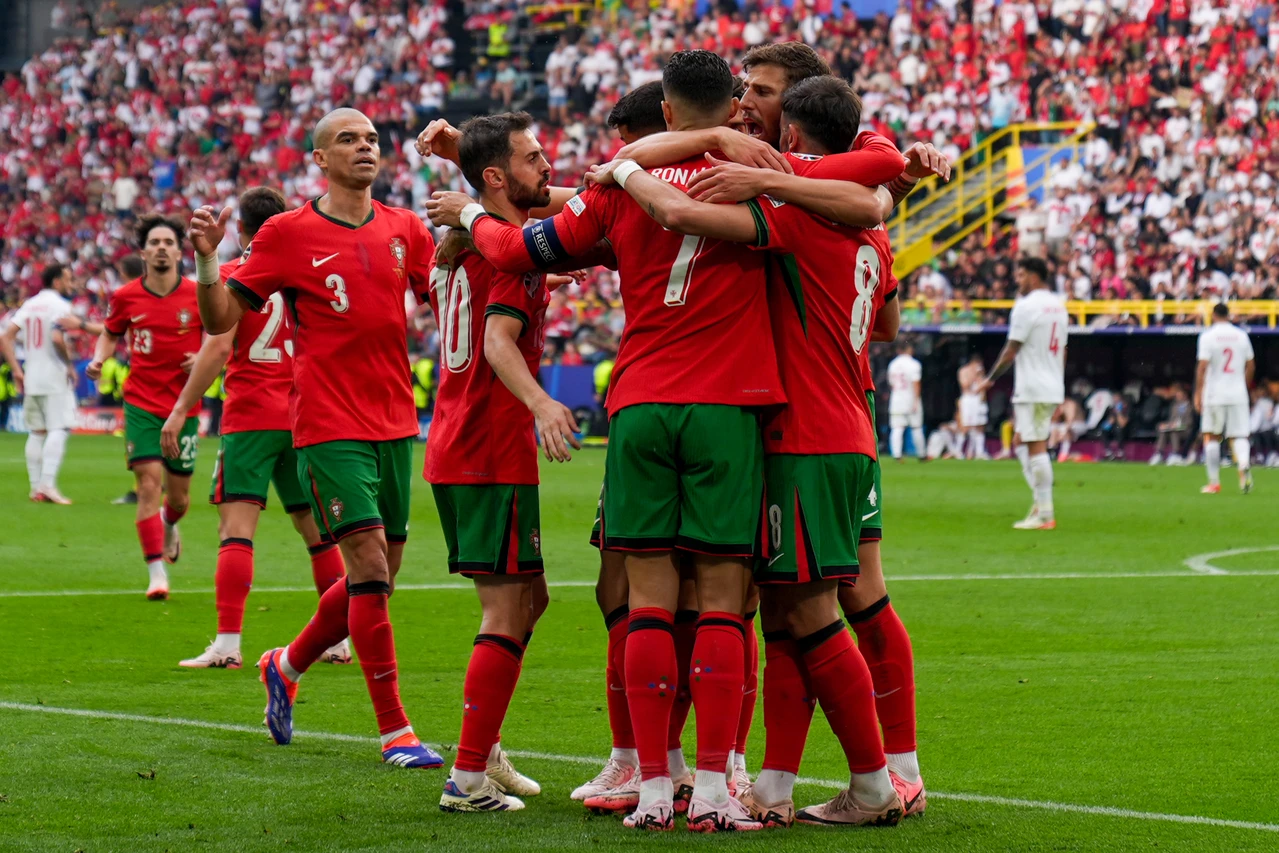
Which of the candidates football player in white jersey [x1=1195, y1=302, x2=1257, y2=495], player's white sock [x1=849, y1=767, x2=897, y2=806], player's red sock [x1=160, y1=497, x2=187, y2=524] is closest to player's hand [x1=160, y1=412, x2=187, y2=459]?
player's red sock [x1=160, y1=497, x2=187, y2=524]

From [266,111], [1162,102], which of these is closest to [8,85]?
[266,111]

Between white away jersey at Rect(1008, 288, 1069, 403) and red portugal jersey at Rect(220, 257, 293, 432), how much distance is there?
9.09 m

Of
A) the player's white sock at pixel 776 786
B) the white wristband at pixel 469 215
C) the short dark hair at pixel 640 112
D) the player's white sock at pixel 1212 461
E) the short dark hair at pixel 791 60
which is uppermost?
the short dark hair at pixel 791 60

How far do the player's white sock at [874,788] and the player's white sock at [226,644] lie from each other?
404cm

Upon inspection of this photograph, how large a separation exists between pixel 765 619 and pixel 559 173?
3142 centimetres

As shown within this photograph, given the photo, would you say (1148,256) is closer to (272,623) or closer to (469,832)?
(272,623)

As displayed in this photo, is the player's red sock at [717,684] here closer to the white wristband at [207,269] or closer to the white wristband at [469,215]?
the white wristband at [469,215]

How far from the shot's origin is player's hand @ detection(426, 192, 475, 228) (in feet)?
17.5

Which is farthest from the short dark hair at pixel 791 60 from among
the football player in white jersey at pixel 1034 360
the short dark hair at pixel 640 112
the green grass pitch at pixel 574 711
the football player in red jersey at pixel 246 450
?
the football player in white jersey at pixel 1034 360

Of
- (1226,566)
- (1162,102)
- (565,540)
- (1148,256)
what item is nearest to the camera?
(1226,566)

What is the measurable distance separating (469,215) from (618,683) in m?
1.50

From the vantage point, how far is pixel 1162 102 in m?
30.7

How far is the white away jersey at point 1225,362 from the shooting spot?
2045 centimetres

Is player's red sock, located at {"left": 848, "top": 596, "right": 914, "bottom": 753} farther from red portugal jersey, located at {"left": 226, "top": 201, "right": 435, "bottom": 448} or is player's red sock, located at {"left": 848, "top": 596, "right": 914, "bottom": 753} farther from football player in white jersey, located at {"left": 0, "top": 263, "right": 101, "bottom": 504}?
football player in white jersey, located at {"left": 0, "top": 263, "right": 101, "bottom": 504}
